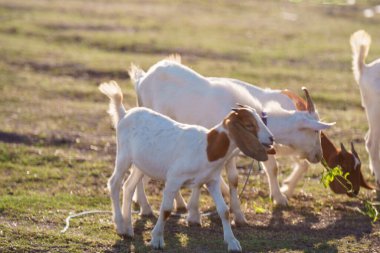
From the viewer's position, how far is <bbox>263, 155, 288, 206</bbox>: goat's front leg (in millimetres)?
10117

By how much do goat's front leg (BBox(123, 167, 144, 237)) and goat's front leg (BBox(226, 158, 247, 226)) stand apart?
3.35 feet

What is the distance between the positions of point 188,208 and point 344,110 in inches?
278

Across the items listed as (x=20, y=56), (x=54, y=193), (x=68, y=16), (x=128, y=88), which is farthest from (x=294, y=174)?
(x=68, y=16)

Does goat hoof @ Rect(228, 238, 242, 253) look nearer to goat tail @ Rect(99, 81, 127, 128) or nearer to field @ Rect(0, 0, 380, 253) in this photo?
field @ Rect(0, 0, 380, 253)

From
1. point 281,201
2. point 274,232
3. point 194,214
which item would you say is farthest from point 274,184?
point 194,214

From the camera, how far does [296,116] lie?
30.2 feet

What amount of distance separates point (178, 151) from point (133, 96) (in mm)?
7774

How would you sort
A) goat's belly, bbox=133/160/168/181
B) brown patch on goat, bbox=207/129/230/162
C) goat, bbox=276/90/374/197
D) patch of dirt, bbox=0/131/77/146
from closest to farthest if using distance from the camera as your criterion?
brown patch on goat, bbox=207/129/230/162 < goat's belly, bbox=133/160/168/181 < goat, bbox=276/90/374/197 < patch of dirt, bbox=0/131/77/146

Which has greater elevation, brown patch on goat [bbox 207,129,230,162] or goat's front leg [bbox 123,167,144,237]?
brown patch on goat [bbox 207,129,230,162]

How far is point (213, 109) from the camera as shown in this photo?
9.72 metres

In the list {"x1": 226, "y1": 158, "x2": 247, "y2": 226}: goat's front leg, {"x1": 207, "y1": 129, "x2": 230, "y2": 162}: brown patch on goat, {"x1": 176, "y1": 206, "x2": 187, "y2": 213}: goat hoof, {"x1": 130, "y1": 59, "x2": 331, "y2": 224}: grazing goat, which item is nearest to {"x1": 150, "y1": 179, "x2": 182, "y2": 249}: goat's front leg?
{"x1": 207, "y1": 129, "x2": 230, "y2": 162}: brown patch on goat

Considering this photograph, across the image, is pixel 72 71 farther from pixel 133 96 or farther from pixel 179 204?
pixel 179 204

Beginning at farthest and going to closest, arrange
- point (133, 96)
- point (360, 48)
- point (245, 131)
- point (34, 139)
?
point (133, 96) < point (34, 139) < point (360, 48) < point (245, 131)

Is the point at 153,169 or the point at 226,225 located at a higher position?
the point at 153,169
